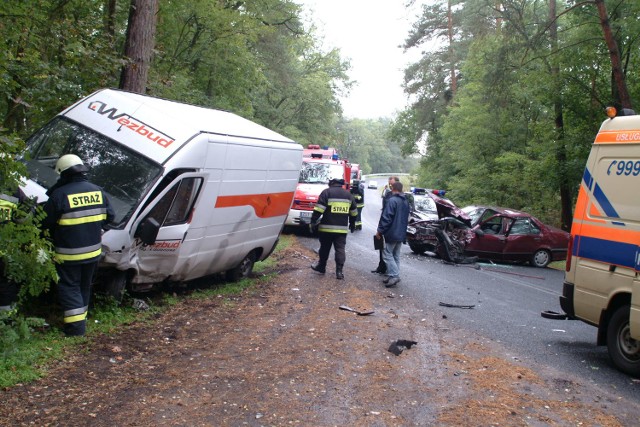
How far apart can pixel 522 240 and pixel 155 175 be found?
465 inches

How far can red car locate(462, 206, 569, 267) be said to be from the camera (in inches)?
633

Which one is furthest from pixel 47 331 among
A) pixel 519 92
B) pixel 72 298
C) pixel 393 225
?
pixel 519 92

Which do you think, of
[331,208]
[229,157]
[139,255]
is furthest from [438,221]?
[139,255]

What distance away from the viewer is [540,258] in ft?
54.7

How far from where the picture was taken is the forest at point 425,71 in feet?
34.6

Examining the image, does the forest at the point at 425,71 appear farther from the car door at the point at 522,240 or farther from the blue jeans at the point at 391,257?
the blue jeans at the point at 391,257

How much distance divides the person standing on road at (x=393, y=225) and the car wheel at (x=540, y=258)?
7.23m

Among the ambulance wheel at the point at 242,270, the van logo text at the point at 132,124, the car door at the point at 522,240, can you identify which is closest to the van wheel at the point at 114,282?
the van logo text at the point at 132,124

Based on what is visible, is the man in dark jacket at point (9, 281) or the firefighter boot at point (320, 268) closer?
the man in dark jacket at point (9, 281)

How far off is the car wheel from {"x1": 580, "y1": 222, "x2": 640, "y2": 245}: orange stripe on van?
32.9ft

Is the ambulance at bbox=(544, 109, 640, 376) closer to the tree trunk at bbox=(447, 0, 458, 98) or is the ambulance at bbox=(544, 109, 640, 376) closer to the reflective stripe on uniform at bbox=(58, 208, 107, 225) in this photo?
the reflective stripe on uniform at bbox=(58, 208, 107, 225)

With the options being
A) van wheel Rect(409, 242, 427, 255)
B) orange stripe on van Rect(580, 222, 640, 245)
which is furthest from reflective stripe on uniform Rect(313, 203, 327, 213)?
van wheel Rect(409, 242, 427, 255)

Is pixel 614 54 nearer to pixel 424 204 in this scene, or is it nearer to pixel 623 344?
pixel 424 204

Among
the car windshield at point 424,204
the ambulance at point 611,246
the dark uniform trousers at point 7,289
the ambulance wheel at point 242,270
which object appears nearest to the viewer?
the dark uniform trousers at point 7,289
